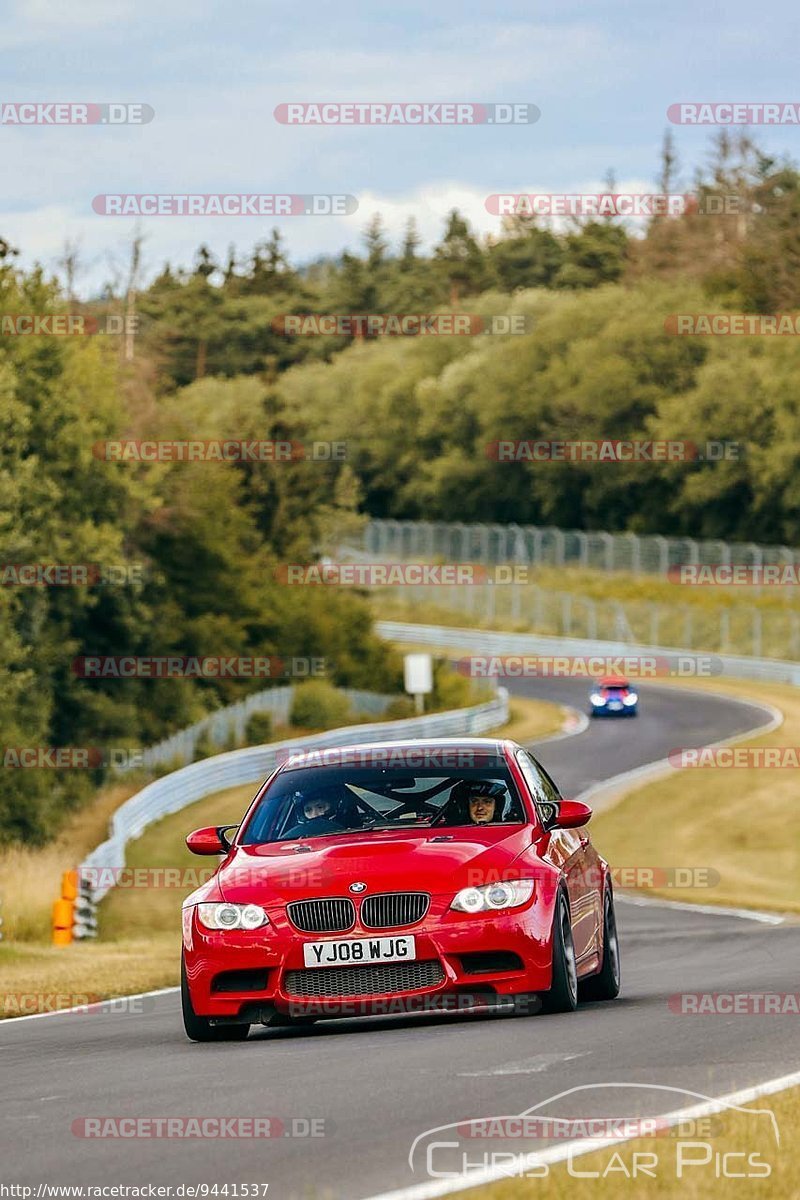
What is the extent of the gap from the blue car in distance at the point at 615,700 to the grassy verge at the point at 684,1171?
194 ft

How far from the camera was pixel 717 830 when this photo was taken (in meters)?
44.7

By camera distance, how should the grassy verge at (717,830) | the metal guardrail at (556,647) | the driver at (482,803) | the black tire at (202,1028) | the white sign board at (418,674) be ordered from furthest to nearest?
the metal guardrail at (556,647)
the white sign board at (418,674)
the grassy verge at (717,830)
the driver at (482,803)
the black tire at (202,1028)

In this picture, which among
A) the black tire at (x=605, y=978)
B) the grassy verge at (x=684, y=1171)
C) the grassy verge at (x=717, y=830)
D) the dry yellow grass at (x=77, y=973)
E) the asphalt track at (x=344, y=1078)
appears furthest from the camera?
the grassy verge at (x=717, y=830)

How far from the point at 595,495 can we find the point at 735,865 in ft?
233

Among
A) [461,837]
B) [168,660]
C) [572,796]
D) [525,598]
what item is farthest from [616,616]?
[461,837]

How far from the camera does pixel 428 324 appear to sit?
138m

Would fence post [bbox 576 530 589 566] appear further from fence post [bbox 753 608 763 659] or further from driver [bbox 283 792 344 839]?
driver [bbox 283 792 344 839]

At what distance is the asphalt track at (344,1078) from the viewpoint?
7230mm

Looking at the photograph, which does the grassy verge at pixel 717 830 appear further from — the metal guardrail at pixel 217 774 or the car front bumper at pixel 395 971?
the car front bumper at pixel 395 971

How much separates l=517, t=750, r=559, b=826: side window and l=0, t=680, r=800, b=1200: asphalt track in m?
1.13

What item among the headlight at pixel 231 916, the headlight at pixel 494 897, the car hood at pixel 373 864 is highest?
the car hood at pixel 373 864

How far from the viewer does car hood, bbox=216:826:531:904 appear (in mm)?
11109

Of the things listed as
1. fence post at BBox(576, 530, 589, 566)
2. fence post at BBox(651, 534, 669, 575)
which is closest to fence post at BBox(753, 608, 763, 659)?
fence post at BBox(651, 534, 669, 575)

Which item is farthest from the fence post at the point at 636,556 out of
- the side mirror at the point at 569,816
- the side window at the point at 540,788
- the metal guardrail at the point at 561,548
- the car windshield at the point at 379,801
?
the side mirror at the point at 569,816
